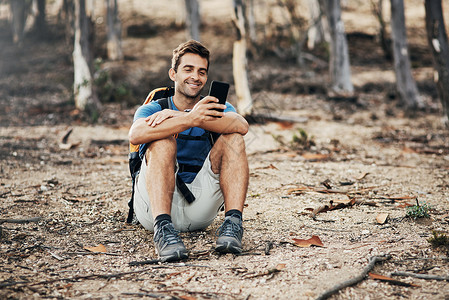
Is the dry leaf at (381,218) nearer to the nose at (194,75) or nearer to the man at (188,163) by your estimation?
the man at (188,163)

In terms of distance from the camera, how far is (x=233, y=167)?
331 cm

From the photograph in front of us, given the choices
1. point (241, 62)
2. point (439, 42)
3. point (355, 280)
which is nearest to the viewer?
point (355, 280)

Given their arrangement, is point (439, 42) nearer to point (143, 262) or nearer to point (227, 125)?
point (227, 125)

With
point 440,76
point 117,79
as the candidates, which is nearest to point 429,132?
point 440,76

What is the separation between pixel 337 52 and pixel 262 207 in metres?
8.71

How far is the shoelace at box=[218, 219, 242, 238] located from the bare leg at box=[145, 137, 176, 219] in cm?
41

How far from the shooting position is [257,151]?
6.92 m

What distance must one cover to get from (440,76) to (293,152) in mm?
3230

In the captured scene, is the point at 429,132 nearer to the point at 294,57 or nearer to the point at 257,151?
the point at 257,151

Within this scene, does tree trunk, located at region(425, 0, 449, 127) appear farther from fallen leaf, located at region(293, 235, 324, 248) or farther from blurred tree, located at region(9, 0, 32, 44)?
blurred tree, located at region(9, 0, 32, 44)

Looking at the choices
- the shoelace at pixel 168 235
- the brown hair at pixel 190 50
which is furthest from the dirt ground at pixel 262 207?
the brown hair at pixel 190 50

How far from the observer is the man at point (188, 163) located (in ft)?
10.2

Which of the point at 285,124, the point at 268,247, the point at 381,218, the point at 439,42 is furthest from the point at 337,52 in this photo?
the point at 268,247

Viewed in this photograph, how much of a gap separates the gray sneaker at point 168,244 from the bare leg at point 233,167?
19.6 inches
